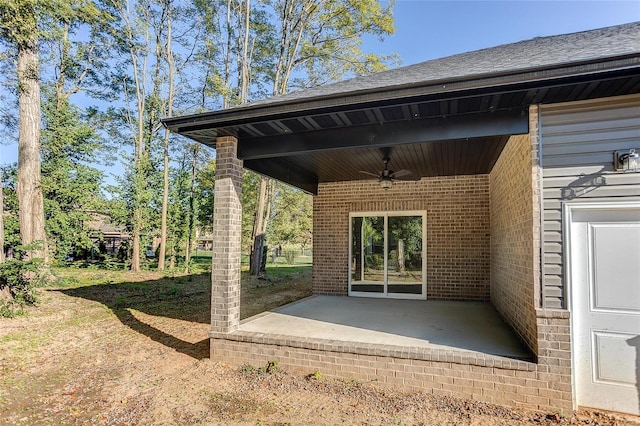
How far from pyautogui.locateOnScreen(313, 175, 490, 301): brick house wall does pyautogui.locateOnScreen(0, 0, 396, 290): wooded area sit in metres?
5.87

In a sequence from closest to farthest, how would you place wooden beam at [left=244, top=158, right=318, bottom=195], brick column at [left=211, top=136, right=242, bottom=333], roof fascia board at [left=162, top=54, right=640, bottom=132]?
roof fascia board at [left=162, top=54, right=640, bottom=132]
brick column at [left=211, top=136, right=242, bottom=333]
wooden beam at [left=244, top=158, right=318, bottom=195]

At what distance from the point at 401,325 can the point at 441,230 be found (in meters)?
3.38

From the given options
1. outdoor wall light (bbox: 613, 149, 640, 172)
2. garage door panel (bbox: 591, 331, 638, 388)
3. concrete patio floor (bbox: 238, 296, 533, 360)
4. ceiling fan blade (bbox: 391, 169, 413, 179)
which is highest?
ceiling fan blade (bbox: 391, 169, 413, 179)

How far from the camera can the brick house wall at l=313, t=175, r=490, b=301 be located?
746cm

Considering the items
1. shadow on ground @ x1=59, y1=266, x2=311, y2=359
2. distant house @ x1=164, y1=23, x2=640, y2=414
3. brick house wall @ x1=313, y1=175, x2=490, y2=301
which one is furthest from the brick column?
brick house wall @ x1=313, y1=175, x2=490, y2=301

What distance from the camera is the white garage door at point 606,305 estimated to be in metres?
3.13

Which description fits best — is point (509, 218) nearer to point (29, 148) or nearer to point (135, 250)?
point (29, 148)

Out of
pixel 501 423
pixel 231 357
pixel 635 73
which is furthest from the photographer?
pixel 231 357

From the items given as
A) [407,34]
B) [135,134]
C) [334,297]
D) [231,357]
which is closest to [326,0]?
[407,34]

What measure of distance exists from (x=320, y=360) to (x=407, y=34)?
1493cm

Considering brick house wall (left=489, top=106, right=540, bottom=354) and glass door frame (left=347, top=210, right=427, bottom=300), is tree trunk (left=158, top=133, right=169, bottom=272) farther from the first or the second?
brick house wall (left=489, top=106, right=540, bottom=354)

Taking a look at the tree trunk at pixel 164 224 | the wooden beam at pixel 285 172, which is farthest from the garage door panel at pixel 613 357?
the tree trunk at pixel 164 224

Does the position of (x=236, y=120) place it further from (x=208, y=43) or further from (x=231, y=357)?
(x=208, y=43)

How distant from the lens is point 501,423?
9.98ft
